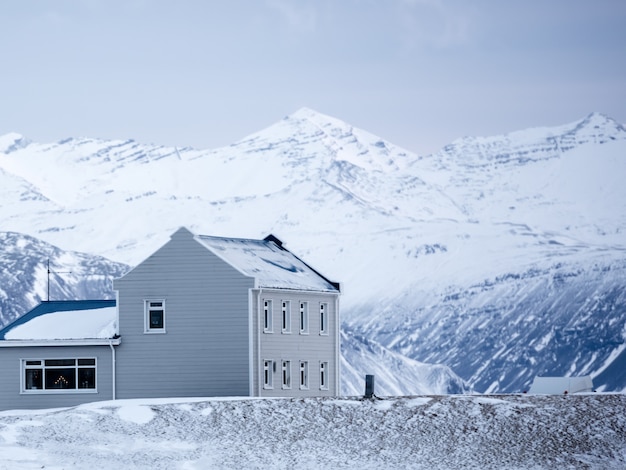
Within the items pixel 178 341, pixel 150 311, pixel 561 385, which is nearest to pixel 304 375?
pixel 178 341

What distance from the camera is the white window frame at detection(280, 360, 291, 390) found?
9681cm

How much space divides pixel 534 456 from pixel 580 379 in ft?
95.9

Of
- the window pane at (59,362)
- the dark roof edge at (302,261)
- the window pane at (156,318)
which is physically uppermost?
the dark roof edge at (302,261)

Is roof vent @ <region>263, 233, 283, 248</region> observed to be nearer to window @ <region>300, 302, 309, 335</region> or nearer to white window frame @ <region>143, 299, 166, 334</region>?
window @ <region>300, 302, 309, 335</region>

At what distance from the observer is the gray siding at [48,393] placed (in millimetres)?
95188

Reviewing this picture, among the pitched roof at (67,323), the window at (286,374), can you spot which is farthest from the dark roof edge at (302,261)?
the pitched roof at (67,323)

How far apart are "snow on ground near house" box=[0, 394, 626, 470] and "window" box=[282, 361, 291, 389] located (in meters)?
17.7

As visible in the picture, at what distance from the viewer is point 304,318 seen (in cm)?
10012

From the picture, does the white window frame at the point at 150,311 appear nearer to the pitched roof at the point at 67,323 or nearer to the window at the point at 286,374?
the pitched roof at the point at 67,323

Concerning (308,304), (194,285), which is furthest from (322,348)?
(194,285)

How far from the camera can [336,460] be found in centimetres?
6781

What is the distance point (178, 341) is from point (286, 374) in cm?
708

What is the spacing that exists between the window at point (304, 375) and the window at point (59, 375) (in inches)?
485

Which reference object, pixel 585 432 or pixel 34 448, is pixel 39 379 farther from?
pixel 585 432
